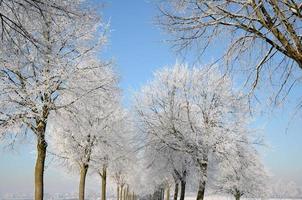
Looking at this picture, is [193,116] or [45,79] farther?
[193,116]

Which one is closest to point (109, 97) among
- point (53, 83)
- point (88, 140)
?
point (53, 83)

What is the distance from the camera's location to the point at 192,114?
2098 cm

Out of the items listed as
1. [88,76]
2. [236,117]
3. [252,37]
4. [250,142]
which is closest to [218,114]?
[236,117]

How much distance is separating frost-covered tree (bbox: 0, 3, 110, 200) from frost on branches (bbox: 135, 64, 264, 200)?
225 inches

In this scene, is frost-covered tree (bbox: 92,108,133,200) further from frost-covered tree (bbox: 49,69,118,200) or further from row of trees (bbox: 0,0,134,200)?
row of trees (bbox: 0,0,134,200)

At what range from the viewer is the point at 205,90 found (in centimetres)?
2198

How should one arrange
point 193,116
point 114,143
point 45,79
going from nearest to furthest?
point 45,79, point 193,116, point 114,143

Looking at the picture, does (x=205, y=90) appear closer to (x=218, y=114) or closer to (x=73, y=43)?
(x=218, y=114)

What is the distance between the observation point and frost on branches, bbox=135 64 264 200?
19.0 m

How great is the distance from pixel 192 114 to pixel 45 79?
9.83 metres

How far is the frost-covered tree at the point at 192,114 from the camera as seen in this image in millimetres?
18984

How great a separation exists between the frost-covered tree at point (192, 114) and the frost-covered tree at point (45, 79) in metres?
5.70

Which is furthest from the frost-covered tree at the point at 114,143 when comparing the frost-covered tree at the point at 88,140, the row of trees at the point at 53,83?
the row of trees at the point at 53,83

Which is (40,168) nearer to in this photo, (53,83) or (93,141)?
(53,83)
